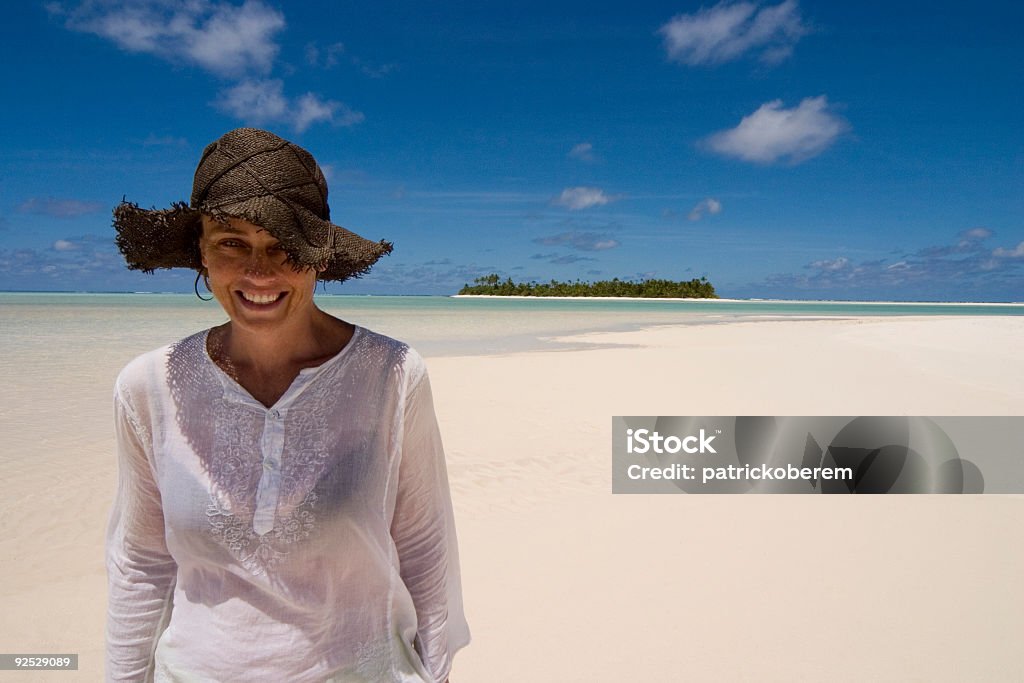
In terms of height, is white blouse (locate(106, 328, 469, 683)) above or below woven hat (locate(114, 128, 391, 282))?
below

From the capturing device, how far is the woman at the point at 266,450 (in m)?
1.36

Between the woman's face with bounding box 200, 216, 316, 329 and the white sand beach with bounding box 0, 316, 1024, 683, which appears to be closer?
the woman's face with bounding box 200, 216, 316, 329

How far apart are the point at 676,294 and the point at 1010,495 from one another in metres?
118

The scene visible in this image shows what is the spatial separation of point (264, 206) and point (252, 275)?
0.51 ft

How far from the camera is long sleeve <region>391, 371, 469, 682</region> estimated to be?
1.48 m

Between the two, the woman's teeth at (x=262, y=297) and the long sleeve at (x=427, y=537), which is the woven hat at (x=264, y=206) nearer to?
the woman's teeth at (x=262, y=297)

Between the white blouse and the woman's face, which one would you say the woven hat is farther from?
the white blouse

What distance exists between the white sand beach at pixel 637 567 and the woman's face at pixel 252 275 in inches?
100

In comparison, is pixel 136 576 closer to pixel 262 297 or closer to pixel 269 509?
pixel 269 509

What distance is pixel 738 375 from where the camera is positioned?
1210 centimetres


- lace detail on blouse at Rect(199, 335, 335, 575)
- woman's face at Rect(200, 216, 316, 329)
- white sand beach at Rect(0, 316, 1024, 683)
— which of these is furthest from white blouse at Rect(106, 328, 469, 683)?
white sand beach at Rect(0, 316, 1024, 683)

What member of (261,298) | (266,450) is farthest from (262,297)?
(266,450)

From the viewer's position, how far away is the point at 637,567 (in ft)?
14.3

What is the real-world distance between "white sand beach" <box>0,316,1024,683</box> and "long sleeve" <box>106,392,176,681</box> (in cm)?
205
